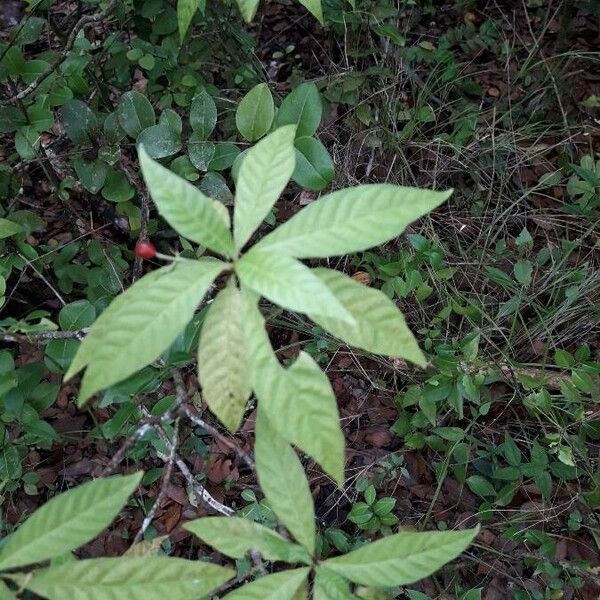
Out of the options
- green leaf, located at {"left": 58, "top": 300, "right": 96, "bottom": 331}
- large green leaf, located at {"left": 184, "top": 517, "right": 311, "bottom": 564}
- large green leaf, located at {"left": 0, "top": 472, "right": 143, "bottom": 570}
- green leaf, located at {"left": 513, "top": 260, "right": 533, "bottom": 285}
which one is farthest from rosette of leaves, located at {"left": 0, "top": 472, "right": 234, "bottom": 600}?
green leaf, located at {"left": 513, "top": 260, "right": 533, "bottom": 285}

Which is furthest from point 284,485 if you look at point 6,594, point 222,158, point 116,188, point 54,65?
point 54,65

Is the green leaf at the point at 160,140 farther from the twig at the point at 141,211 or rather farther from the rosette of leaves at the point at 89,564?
the rosette of leaves at the point at 89,564

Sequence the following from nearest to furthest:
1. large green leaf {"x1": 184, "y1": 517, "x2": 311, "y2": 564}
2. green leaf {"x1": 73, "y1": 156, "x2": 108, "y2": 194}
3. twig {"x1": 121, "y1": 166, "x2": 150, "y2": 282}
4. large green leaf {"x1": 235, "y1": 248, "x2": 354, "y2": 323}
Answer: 1. large green leaf {"x1": 235, "y1": 248, "x2": 354, "y2": 323}
2. large green leaf {"x1": 184, "y1": 517, "x2": 311, "y2": 564}
3. twig {"x1": 121, "y1": 166, "x2": 150, "y2": 282}
4. green leaf {"x1": 73, "y1": 156, "x2": 108, "y2": 194}

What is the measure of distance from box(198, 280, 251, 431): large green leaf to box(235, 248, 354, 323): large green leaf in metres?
0.07

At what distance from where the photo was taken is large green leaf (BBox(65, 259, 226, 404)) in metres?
0.89

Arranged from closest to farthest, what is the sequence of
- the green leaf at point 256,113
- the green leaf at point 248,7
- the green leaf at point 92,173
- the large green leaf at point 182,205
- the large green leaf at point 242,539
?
the large green leaf at point 182,205 < the large green leaf at point 242,539 < the green leaf at point 248,7 < the green leaf at point 256,113 < the green leaf at point 92,173

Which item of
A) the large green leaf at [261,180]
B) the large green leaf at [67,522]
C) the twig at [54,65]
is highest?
the twig at [54,65]

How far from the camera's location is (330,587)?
3.40 feet

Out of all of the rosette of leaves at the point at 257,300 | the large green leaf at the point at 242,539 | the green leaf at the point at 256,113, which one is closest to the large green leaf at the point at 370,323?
the rosette of leaves at the point at 257,300

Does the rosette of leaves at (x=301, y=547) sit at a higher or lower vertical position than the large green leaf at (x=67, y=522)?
lower

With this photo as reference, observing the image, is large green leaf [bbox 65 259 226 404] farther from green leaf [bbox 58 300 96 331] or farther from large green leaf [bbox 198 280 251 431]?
green leaf [bbox 58 300 96 331]

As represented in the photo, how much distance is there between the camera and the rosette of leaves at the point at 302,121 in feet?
5.17

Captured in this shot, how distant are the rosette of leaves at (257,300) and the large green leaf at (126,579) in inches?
9.4

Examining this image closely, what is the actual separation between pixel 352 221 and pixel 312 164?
0.65 m
